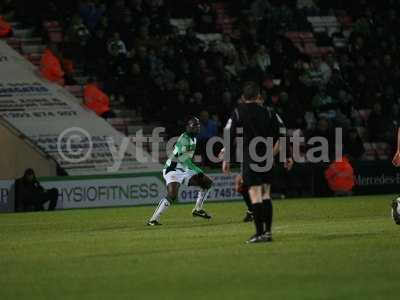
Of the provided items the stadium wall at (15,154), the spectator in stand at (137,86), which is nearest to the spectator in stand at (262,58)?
the spectator in stand at (137,86)

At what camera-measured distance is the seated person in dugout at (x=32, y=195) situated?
2825 cm

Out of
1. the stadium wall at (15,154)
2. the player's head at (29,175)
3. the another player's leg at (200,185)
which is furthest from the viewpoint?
the stadium wall at (15,154)

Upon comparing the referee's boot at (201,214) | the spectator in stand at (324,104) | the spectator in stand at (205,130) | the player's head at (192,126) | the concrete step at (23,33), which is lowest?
the referee's boot at (201,214)

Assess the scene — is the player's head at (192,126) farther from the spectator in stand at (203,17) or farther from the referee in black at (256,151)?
the spectator in stand at (203,17)

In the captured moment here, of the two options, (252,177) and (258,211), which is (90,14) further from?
(258,211)

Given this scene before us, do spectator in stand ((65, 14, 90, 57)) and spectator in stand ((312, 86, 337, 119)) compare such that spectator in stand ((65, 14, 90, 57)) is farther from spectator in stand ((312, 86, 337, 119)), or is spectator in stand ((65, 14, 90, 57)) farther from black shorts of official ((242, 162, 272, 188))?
black shorts of official ((242, 162, 272, 188))

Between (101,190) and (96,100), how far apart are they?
11.1 ft

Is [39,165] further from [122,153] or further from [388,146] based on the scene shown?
[388,146]

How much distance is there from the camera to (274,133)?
1623 centimetres

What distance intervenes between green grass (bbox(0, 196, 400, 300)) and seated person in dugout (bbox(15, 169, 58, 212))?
210 inches

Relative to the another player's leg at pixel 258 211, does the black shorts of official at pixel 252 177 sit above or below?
above

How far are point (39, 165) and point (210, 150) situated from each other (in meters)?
4.57

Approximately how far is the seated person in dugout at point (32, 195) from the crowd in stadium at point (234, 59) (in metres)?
4.11

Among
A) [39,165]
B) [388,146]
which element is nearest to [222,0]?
[388,146]
